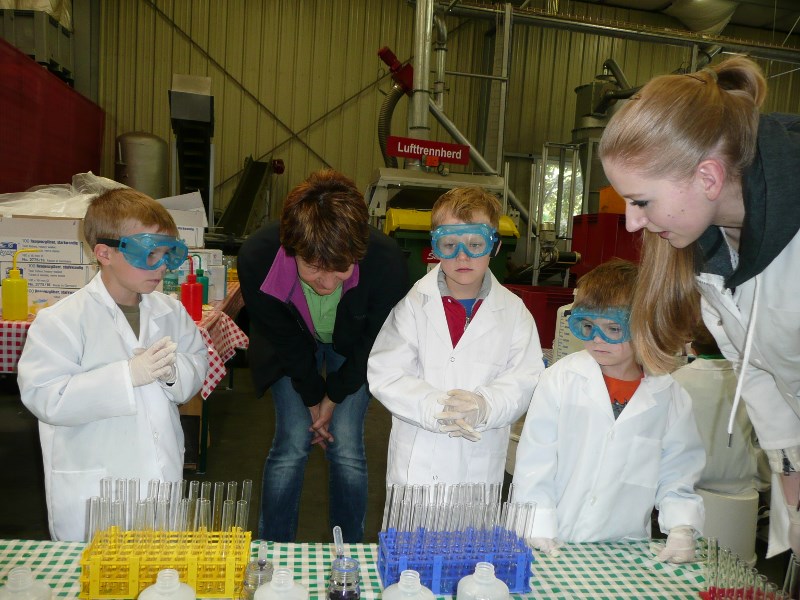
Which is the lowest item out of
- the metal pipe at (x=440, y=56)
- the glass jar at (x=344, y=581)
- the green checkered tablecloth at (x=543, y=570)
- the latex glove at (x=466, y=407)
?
the green checkered tablecloth at (x=543, y=570)

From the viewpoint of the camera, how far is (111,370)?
5.38 ft

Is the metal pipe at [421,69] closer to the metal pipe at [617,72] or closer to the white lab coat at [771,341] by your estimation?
the metal pipe at [617,72]

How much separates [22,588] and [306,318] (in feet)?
4.58

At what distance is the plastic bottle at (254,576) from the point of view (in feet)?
3.40

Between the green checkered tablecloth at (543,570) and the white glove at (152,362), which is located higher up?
the white glove at (152,362)

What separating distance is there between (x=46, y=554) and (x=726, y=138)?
1.52 m

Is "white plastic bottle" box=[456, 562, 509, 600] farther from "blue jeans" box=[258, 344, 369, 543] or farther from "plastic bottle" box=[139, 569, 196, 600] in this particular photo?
"blue jeans" box=[258, 344, 369, 543]

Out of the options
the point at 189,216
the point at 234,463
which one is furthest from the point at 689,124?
the point at 189,216

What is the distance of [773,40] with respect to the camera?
34.7ft

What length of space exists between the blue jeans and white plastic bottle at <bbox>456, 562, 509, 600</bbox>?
3.95 feet

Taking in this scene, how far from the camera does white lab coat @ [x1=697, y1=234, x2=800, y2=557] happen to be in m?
1.18

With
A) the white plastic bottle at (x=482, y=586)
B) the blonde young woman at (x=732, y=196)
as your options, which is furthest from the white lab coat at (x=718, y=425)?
the white plastic bottle at (x=482, y=586)

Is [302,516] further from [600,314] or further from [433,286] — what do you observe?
[600,314]

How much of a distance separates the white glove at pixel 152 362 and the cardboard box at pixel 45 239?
195 centimetres
